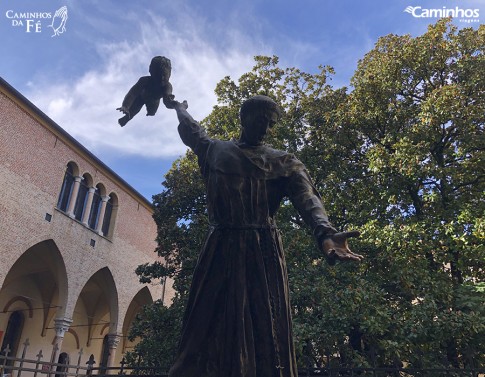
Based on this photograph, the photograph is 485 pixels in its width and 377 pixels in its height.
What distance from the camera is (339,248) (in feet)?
6.81

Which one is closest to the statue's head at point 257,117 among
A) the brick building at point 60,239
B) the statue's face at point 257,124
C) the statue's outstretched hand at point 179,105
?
the statue's face at point 257,124

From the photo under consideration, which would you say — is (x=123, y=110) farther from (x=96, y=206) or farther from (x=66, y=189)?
(x=96, y=206)

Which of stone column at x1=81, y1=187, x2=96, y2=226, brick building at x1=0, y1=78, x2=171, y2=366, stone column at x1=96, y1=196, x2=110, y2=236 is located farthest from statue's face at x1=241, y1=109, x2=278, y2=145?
stone column at x1=96, y1=196, x2=110, y2=236

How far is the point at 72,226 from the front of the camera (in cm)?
1877

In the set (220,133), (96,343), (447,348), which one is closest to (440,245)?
(447,348)

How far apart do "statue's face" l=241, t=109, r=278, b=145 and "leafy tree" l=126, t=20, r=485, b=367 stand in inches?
259

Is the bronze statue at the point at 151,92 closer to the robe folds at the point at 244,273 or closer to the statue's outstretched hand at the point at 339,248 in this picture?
the robe folds at the point at 244,273

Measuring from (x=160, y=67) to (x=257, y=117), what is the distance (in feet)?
2.91

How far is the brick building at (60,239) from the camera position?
52.7ft

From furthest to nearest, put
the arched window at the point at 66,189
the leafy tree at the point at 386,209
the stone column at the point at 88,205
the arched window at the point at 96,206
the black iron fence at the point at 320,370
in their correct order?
1. the arched window at the point at 96,206
2. the stone column at the point at 88,205
3. the arched window at the point at 66,189
4. the leafy tree at the point at 386,209
5. the black iron fence at the point at 320,370

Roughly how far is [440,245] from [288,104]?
5584mm

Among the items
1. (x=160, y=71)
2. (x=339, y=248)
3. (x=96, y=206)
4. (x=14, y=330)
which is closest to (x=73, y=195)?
(x=96, y=206)

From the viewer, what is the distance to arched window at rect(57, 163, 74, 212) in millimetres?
18748

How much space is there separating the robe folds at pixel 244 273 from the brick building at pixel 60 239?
15.1 meters
